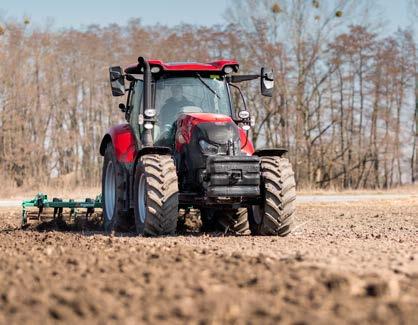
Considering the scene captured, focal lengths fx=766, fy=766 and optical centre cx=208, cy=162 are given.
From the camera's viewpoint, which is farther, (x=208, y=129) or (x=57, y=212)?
(x=57, y=212)

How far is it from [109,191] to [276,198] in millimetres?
3734

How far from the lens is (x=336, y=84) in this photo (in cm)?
3688

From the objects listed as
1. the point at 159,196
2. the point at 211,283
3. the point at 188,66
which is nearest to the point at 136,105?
the point at 188,66

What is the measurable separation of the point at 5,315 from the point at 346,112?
3473 cm

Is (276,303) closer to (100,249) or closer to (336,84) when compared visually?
(100,249)

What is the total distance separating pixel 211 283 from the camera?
16.7ft

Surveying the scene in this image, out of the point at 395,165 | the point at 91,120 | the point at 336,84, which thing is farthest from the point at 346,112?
the point at 91,120

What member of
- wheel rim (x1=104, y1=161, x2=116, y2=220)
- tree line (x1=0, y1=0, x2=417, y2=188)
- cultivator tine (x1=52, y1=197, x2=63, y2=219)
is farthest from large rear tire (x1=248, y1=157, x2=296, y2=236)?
tree line (x1=0, y1=0, x2=417, y2=188)

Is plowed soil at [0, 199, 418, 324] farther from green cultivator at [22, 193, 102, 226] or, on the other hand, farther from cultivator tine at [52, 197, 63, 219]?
cultivator tine at [52, 197, 63, 219]

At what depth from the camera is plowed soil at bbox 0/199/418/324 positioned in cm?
416

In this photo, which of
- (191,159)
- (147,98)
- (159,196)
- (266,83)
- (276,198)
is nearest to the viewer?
(159,196)

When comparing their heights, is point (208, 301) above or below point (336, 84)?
below

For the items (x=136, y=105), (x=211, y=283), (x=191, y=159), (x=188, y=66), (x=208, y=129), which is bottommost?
(x=211, y=283)

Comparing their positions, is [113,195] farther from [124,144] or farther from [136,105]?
[136,105]
